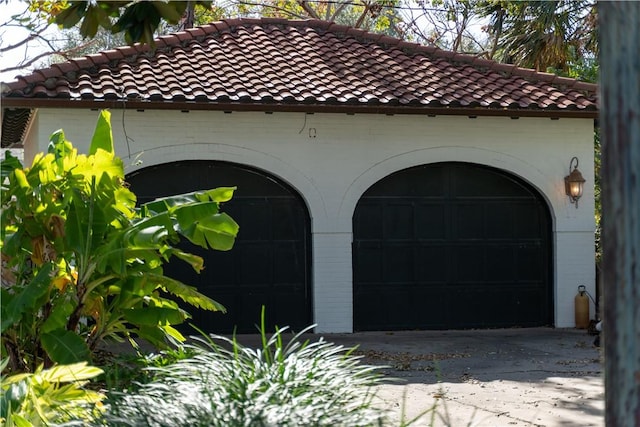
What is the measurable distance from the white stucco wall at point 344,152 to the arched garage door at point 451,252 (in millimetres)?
305

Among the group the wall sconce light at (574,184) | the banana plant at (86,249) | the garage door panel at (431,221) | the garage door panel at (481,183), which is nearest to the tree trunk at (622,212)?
the banana plant at (86,249)

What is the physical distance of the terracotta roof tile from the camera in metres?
14.0

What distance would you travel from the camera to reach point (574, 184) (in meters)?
15.5

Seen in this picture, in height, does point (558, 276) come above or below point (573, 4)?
below

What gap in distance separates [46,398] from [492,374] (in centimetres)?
621

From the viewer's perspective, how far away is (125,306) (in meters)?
8.25

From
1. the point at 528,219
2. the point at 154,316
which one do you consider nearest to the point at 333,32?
the point at 528,219

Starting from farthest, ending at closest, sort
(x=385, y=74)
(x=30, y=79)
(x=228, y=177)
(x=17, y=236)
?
(x=385, y=74) → (x=228, y=177) → (x=30, y=79) → (x=17, y=236)

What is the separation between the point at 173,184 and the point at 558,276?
265 inches

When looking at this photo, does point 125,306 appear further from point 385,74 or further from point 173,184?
point 385,74

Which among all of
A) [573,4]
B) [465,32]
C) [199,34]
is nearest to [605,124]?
[199,34]

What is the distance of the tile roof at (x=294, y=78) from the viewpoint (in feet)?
45.6

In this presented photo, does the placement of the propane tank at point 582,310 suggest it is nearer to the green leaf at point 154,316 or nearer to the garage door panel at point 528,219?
the garage door panel at point 528,219

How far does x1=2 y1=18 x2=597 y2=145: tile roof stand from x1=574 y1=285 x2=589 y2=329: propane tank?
3140 millimetres
